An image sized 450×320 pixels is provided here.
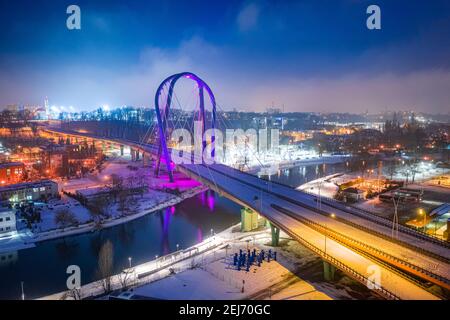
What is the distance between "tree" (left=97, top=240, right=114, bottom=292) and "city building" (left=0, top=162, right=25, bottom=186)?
1631cm

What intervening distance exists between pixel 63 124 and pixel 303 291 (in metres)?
85.7

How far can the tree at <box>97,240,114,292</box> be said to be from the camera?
12.0m

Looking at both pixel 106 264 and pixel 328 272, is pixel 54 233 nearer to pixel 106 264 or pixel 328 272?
pixel 106 264

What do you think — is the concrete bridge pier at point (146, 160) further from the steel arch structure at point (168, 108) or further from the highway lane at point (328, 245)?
the highway lane at point (328, 245)

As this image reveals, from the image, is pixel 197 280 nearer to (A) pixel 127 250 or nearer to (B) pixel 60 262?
(A) pixel 127 250

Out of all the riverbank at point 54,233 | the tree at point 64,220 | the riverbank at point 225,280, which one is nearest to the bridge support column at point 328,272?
the riverbank at point 225,280

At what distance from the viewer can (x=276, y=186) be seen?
66.7 feet

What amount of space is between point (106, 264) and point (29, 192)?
12.6m

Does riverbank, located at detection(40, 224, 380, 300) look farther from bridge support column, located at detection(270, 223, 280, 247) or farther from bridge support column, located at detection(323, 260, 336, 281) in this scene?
bridge support column, located at detection(270, 223, 280, 247)

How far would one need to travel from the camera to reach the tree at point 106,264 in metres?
12.0

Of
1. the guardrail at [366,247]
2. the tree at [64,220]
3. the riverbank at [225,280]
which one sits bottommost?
the riverbank at [225,280]

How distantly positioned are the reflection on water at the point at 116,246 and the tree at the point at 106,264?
0.19 meters
